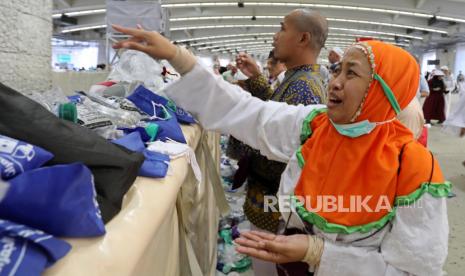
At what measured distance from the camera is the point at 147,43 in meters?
1.17

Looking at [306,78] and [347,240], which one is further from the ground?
[306,78]

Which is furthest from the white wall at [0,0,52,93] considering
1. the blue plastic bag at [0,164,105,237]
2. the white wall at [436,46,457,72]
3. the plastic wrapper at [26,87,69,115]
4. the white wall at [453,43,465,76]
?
the white wall at [453,43,465,76]

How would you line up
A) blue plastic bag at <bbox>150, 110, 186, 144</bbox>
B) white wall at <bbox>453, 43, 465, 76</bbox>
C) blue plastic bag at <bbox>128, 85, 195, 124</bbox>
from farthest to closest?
white wall at <bbox>453, 43, 465, 76</bbox> → blue plastic bag at <bbox>128, 85, 195, 124</bbox> → blue plastic bag at <bbox>150, 110, 186, 144</bbox>

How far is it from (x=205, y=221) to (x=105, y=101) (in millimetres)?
998

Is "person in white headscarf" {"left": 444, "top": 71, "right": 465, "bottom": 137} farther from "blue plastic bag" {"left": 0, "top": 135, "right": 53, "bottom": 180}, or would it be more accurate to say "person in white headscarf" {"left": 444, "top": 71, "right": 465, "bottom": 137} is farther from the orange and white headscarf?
"blue plastic bag" {"left": 0, "top": 135, "right": 53, "bottom": 180}

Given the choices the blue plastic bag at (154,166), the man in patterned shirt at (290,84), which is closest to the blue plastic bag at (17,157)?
the blue plastic bag at (154,166)

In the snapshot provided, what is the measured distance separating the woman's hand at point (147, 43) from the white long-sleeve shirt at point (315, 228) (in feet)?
0.50

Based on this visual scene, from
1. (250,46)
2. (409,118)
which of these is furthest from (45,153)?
(250,46)

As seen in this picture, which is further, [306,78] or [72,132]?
[306,78]

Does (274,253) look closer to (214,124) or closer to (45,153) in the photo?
(214,124)

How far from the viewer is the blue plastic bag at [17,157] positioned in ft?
1.60

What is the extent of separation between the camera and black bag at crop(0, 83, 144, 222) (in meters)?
0.62

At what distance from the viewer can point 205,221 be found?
2078mm

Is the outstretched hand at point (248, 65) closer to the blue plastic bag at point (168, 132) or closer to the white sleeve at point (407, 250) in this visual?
the blue plastic bag at point (168, 132)
